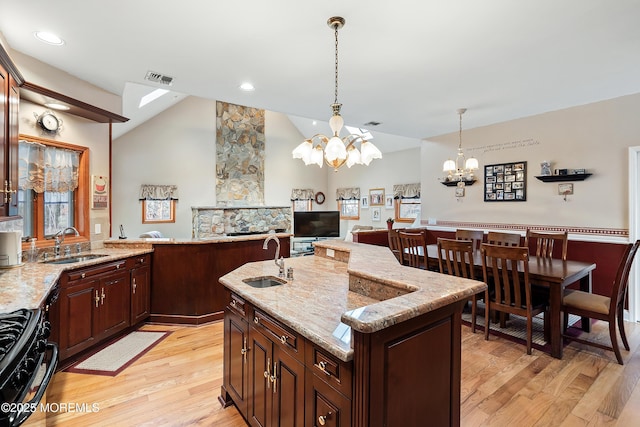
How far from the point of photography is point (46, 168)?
10.5ft

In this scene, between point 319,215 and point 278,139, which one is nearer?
point 319,215

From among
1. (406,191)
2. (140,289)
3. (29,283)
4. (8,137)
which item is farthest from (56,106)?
(406,191)

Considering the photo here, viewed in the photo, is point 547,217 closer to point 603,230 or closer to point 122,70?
point 603,230

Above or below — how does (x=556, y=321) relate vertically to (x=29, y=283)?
below

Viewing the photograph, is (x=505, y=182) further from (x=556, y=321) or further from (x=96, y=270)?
(x=96, y=270)

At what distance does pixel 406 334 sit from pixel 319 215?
23.4 ft

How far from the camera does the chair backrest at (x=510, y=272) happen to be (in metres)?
2.88

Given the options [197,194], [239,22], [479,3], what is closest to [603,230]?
[479,3]

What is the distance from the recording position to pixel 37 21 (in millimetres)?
2201

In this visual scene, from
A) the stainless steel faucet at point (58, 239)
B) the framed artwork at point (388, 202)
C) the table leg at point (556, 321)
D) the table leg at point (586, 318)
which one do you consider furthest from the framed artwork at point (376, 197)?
the stainless steel faucet at point (58, 239)

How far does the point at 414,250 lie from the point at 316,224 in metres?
4.59

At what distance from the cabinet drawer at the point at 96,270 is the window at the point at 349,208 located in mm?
6895

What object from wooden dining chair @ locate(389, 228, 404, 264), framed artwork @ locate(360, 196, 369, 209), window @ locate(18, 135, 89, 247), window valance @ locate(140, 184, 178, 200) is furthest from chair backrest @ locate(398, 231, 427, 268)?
window valance @ locate(140, 184, 178, 200)

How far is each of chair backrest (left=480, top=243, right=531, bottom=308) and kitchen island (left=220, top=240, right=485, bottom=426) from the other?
1.47m
